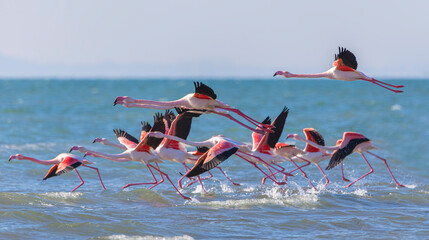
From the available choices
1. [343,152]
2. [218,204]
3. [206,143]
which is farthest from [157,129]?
[343,152]

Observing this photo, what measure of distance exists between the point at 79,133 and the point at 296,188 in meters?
12.8

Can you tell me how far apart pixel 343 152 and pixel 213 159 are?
2.91 metres

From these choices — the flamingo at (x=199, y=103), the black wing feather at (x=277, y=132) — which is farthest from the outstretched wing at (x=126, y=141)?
the black wing feather at (x=277, y=132)

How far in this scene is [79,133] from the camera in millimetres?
23953

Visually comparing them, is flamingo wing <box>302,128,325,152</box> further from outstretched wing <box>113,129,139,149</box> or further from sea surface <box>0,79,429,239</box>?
outstretched wing <box>113,129,139,149</box>

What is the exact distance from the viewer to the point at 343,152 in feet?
37.4

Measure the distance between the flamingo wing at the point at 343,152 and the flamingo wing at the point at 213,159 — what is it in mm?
2155

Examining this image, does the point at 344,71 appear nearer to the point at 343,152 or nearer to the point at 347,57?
the point at 347,57

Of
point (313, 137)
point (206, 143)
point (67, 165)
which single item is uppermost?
point (313, 137)

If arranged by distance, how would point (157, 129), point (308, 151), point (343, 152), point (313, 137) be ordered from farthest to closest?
1. point (308, 151)
2. point (313, 137)
3. point (343, 152)
4. point (157, 129)

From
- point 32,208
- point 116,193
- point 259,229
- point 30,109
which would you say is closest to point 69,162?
point 32,208

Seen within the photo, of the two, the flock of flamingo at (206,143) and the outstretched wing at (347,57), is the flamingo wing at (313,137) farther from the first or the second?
the outstretched wing at (347,57)

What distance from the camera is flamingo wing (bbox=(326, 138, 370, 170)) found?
11164 mm

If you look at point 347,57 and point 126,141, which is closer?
point 347,57
